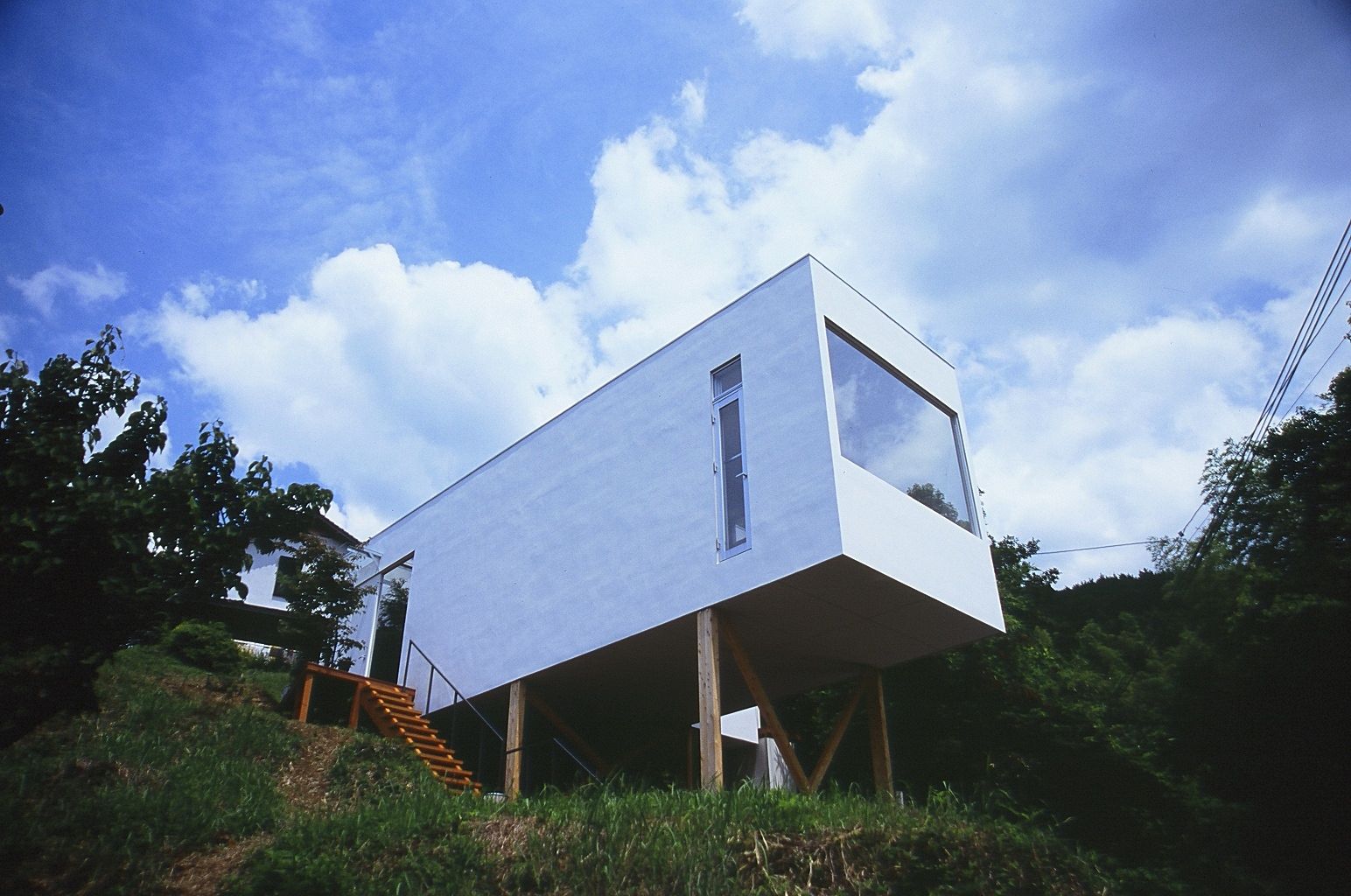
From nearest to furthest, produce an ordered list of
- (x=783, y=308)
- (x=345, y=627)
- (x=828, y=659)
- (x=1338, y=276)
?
1. (x=1338, y=276)
2. (x=783, y=308)
3. (x=828, y=659)
4. (x=345, y=627)

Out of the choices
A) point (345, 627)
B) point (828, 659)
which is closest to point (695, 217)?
point (828, 659)

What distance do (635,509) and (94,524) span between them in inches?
267

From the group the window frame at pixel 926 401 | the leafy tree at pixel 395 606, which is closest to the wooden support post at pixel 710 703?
the window frame at pixel 926 401

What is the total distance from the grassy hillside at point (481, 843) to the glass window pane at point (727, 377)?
16.1ft

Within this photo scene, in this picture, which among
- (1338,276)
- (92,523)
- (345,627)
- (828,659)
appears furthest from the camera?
(345,627)

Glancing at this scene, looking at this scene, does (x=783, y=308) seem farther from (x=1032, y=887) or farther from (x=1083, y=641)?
(x=1083, y=641)

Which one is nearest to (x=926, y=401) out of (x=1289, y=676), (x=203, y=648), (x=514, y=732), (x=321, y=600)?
(x=514, y=732)

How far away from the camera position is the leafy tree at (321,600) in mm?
17219

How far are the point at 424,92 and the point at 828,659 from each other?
8342 mm

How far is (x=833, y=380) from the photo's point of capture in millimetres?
11141

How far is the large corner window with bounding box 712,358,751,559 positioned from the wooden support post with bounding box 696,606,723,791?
0.80 m

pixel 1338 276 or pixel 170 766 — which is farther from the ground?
pixel 1338 276

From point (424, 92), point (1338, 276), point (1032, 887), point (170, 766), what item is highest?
point (424, 92)

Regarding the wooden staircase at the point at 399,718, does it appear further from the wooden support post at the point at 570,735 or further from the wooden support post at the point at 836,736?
the wooden support post at the point at 836,736
